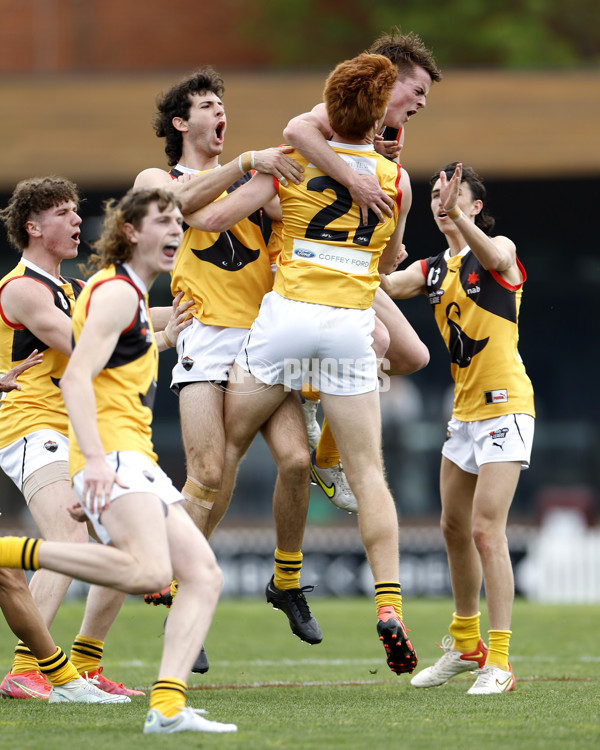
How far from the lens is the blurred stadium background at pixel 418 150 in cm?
1608

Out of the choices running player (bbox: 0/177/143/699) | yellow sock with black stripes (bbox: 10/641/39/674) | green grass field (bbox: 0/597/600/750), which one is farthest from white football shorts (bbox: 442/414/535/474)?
yellow sock with black stripes (bbox: 10/641/39/674)

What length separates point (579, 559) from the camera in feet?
51.9

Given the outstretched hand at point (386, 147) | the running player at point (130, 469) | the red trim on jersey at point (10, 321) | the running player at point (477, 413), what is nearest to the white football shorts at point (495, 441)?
the running player at point (477, 413)

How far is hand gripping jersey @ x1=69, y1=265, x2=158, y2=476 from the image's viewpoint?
16.3 feet

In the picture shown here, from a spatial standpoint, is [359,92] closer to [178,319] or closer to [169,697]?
[178,319]

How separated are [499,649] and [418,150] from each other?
11104 mm

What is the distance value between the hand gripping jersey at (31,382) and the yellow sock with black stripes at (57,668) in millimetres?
1176

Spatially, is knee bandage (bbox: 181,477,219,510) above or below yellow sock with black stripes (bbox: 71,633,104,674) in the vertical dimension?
above

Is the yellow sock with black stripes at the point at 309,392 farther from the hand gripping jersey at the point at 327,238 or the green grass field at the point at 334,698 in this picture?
the green grass field at the point at 334,698

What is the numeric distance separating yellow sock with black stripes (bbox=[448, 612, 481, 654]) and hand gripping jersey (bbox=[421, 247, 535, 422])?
1249 millimetres

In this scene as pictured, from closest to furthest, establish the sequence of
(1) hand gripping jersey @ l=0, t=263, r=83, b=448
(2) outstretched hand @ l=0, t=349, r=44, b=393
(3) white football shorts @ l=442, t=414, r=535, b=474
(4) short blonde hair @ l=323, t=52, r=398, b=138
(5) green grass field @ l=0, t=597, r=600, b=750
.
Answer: (5) green grass field @ l=0, t=597, r=600, b=750
(4) short blonde hair @ l=323, t=52, r=398, b=138
(2) outstretched hand @ l=0, t=349, r=44, b=393
(1) hand gripping jersey @ l=0, t=263, r=83, b=448
(3) white football shorts @ l=442, t=414, r=535, b=474

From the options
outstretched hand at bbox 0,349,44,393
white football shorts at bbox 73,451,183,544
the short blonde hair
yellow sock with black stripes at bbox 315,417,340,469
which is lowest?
yellow sock with black stripes at bbox 315,417,340,469

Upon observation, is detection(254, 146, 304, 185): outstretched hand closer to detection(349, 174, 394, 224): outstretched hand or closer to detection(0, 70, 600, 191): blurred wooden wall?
detection(349, 174, 394, 224): outstretched hand

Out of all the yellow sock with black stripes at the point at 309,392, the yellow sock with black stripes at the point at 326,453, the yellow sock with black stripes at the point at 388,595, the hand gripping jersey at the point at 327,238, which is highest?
the hand gripping jersey at the point at 327,238
